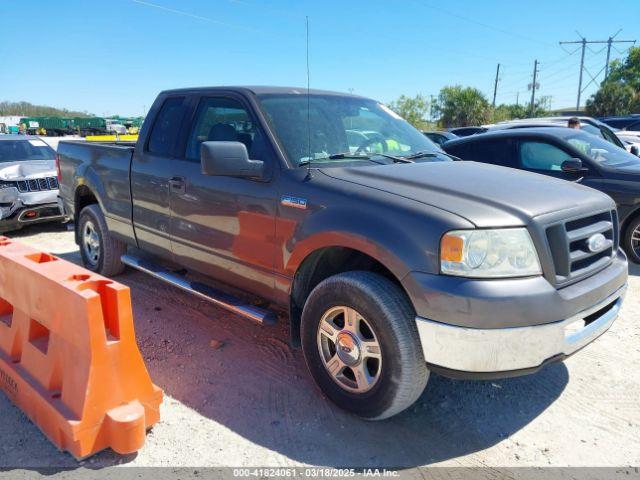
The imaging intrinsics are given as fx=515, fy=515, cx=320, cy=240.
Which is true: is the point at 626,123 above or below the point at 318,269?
above

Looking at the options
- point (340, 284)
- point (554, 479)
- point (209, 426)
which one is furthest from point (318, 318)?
point (554, 479)

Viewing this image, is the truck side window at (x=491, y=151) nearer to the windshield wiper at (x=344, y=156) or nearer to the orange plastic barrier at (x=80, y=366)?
the windshield wiper at (x=344, y=156)

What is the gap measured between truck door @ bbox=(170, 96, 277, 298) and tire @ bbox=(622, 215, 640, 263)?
4816mm

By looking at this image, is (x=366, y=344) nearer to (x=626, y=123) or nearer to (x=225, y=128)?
(x=225, y=128)

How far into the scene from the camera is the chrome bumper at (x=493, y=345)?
2469 millimetres

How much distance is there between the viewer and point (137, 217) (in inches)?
183

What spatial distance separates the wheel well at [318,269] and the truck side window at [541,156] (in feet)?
14.4

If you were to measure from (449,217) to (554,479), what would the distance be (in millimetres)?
1391

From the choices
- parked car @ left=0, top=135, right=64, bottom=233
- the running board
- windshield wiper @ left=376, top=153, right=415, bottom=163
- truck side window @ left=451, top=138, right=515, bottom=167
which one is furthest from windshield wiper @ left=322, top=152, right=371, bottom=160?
parked car @ left=0, top=135, right=64, bottom=233

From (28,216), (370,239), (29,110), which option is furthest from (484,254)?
(29,110)

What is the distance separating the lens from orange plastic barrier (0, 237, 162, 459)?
2.55 meters

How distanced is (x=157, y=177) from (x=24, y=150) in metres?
5.76

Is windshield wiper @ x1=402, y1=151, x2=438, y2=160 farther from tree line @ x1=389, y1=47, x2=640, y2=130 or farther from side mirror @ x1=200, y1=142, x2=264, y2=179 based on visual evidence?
tree line @ x1=389, y1=47, x2=640, y2=130

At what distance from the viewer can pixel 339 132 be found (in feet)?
12.4
